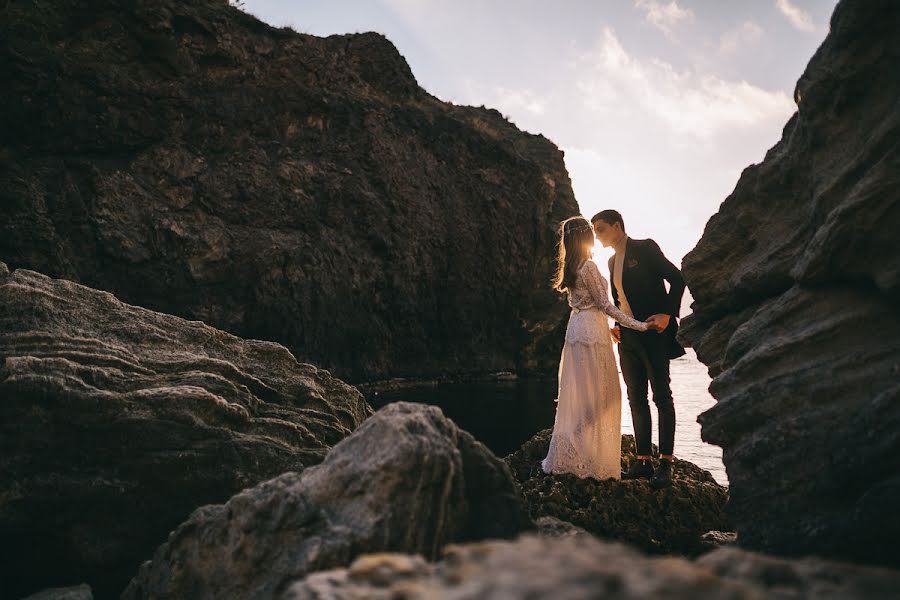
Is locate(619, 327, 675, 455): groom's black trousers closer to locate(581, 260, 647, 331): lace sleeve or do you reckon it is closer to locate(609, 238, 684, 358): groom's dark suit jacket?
locate(609, 238, 684, 358): groom's dark suit jacket

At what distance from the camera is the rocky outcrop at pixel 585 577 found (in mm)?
1320

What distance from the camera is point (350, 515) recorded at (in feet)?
10.5

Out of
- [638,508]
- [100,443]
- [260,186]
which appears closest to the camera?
[100,443]

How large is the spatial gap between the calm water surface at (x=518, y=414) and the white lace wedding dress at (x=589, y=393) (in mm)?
2609

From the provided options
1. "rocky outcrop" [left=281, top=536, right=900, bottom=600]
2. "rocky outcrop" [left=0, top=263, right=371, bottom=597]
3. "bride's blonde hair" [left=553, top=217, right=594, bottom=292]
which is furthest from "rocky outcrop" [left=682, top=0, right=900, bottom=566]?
"rocky outcrop" [left=0, top=263, right=371, bottom=597]

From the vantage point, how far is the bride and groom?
22.6ft

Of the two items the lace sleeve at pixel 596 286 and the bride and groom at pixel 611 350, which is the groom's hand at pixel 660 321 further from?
the lace sleeve at pixel 596 286

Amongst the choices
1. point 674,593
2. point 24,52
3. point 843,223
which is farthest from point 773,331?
point 24,52

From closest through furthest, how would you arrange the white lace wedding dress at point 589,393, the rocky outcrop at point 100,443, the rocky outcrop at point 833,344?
1. the rocky outcrop at point 833,344
2. the rocky outcrop at point 100,443
3. the white lace wedding dress at point 589,393

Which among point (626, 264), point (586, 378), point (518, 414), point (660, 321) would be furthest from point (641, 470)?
point (518, 414)

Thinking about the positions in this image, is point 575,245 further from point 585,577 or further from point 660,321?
point 585,577

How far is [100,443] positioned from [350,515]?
2933 mm

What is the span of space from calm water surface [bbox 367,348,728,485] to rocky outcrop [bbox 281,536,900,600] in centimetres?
762

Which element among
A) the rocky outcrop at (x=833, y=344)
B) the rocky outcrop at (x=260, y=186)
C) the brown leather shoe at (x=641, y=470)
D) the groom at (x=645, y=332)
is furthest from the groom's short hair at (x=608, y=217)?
the rocky outcrop at (x=260, y=186)
